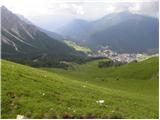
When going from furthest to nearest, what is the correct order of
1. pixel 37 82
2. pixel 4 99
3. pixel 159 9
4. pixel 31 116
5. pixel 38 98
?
pixel 37 82 < pixel 38 98 < pixel 4 99 < pixel 31 116 < pixel 159 9

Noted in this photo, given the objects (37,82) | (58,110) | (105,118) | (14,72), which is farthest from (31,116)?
(14,72)

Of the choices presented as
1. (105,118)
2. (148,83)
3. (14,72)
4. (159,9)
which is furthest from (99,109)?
(148,83)

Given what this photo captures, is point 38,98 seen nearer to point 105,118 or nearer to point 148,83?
point 105,118

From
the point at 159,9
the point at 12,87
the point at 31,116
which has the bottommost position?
the point at 31,116

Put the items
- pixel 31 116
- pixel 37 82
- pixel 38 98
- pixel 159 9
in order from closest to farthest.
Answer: pixel 159 9 < pixel 31 116 < pixel 38 98 < pixel 37 82

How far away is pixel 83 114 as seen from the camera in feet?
81.8

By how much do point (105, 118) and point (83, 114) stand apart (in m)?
1.61

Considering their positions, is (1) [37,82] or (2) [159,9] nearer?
(2) [159,9]

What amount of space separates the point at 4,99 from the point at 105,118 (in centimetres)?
751

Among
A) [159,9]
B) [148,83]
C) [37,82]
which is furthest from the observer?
[148,83]

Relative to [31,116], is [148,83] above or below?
above

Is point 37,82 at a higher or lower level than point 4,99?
higher

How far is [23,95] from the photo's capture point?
91.1 ft

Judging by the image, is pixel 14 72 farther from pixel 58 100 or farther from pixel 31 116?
pixel 31 116
